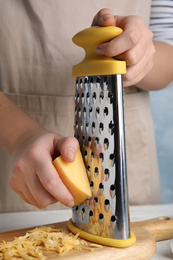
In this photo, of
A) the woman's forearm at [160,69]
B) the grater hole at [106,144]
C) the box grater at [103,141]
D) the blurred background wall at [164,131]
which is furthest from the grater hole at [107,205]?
the blurred background wall at [164,131]

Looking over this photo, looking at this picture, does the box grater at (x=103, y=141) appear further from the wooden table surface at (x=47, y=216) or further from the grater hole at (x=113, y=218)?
the wooden table surface at (x=47, y=216)

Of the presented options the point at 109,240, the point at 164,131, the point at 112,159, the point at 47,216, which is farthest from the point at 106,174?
the point at 164,131

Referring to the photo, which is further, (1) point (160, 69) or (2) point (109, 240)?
(1) point (160, 69)

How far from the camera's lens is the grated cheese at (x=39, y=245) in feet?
2.68

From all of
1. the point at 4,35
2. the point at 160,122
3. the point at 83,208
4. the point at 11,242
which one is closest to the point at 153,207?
the point at 83,208

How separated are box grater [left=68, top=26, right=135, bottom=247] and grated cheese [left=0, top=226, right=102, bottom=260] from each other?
5 centimetres

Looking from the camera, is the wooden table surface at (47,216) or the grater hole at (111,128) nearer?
the grater hole at (111,128)

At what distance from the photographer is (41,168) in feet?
2.74

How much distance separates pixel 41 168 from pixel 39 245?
0.18 meters

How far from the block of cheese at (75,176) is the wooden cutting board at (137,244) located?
12 cm

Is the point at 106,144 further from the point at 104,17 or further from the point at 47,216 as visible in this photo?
the point at 47,216

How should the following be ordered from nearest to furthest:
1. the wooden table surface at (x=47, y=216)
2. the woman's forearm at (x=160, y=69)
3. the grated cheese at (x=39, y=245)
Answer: the grated cheese at (x=39, y=245) → the wooden table surface at (x=47, y=216) → the woman's forearm at (x=160, y=69)

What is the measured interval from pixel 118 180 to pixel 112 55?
0.87 ft

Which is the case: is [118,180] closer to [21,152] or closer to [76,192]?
[76,192]
